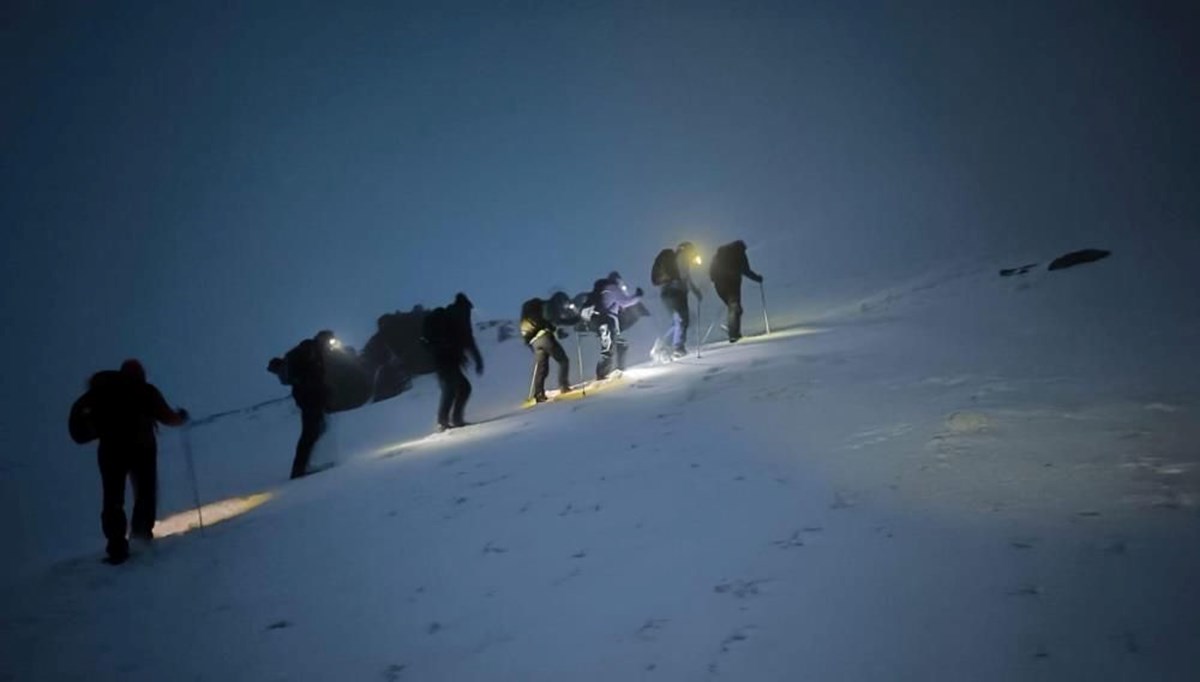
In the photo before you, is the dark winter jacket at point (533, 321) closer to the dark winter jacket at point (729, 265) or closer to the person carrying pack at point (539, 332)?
the person carrying pack at point (539, 332)

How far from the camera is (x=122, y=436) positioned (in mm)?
6141

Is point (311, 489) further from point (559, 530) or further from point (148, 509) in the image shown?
point (559, 530)

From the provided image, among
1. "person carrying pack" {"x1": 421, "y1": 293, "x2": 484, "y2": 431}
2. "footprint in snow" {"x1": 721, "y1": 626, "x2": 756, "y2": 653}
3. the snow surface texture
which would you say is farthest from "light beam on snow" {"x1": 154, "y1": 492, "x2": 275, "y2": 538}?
"footprint in snow" {"x1": 721, "y1": 626, "x2": 756, "y2": 653}

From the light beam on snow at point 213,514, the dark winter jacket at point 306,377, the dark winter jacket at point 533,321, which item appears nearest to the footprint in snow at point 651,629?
the light beam on snow at point 213,514

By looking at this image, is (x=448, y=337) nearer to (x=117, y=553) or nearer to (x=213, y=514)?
(x=213, y=514)

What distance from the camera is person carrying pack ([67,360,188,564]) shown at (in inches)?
233

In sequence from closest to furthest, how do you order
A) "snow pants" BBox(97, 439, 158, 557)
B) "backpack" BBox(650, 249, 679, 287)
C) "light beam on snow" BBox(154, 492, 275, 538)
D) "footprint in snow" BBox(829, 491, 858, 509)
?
"footprint in snow" BBox(829, 491, 858, 509)
"snow pants" BBox(97, 439, 158, 557)
"light beam on snow" BBox(154, 492, 275, 538)
"backpack" BBox(650, 249, 679, 287)

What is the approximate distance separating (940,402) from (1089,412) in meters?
1.24

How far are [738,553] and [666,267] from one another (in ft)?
30.6

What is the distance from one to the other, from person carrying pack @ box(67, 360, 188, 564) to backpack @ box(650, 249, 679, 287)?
29.9ft

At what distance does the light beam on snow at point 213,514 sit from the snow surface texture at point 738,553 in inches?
31.8

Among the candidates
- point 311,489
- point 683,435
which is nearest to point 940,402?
point 683,435

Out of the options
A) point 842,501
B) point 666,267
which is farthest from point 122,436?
point 666,267

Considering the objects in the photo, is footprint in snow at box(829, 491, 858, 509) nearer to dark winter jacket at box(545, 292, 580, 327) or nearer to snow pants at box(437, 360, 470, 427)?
snow pants at box(437, 360, 470, 427)
